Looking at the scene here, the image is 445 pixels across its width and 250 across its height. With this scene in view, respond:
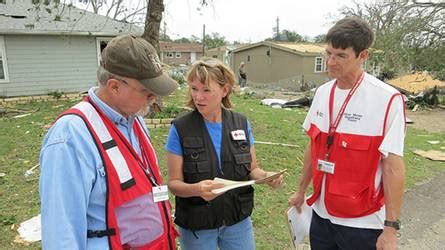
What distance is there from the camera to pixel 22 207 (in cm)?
443

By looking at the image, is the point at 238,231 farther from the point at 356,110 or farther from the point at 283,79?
the point at 283,79

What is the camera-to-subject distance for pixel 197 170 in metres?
2.11

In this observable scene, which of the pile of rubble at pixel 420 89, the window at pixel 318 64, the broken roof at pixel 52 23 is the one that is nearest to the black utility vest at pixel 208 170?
the broken roof at pixel 52 23

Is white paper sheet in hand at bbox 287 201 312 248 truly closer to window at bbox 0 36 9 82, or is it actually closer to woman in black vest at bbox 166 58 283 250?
woman in black vest at bbox 166 58 283 250

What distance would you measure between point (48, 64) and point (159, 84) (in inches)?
560

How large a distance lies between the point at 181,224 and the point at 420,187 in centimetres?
486

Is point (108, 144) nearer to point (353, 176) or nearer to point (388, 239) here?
point (353, 176)

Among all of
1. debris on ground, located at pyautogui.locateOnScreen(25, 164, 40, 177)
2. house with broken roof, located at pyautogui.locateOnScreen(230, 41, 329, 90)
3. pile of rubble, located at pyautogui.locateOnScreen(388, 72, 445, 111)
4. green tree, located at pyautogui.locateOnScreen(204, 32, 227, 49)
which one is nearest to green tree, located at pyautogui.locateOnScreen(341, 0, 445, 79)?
pile of rubble, located at pyautogui.locateOnScreen(388, 72, 445, 111)


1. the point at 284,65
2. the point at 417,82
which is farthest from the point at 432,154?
the point at 284,65

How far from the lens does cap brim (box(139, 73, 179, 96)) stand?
1562 millimetres

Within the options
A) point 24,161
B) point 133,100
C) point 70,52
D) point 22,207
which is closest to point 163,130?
point 24,161

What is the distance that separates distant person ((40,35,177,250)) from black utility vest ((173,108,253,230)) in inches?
14.4

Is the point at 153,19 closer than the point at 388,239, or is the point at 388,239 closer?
the point at 388,239

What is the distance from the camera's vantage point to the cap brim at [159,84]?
1.56 meters
